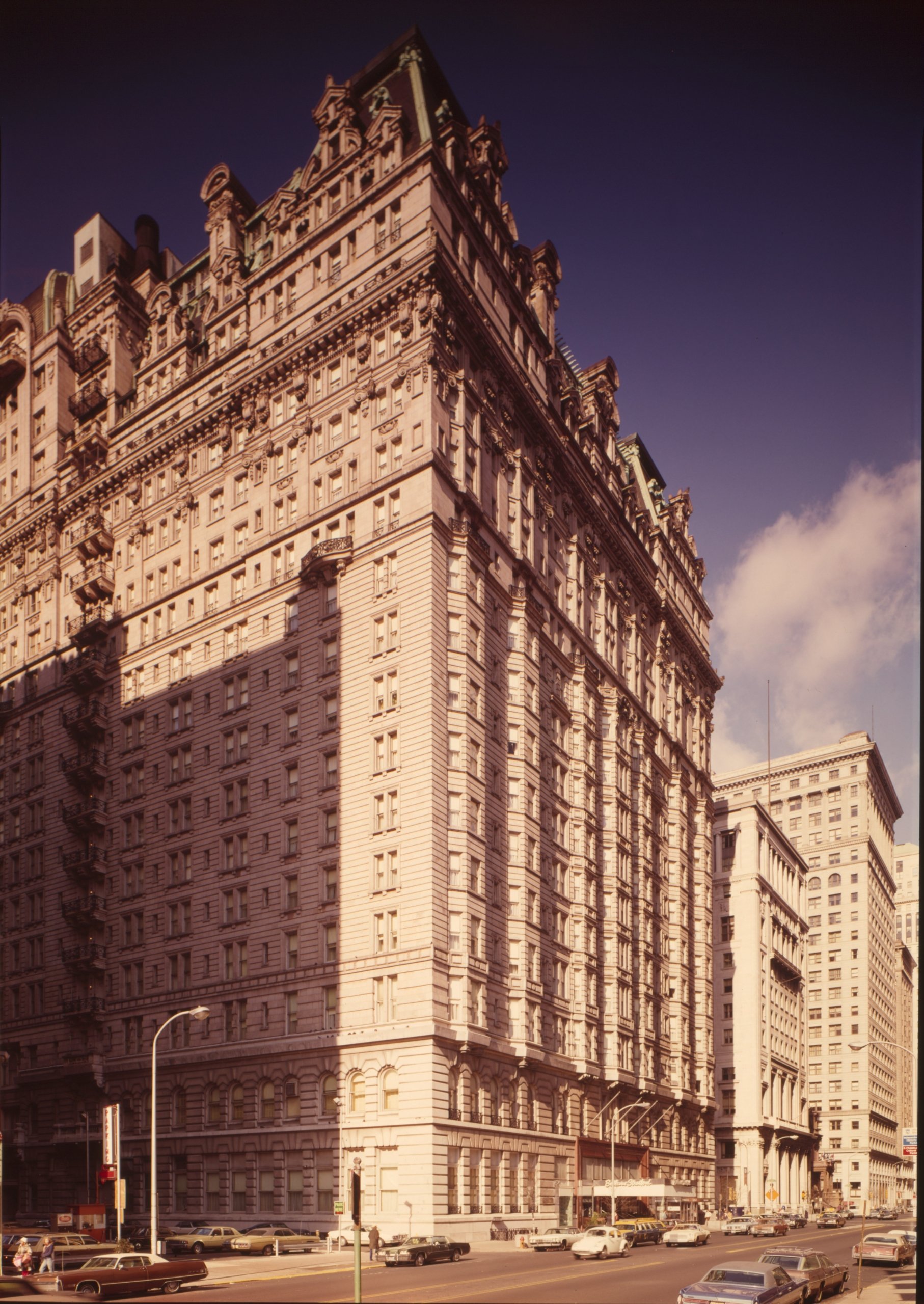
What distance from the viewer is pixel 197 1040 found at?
79688mm

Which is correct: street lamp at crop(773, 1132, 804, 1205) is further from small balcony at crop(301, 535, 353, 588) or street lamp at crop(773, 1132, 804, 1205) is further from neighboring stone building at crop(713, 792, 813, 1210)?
small balcony at crop(301, 535, 353, 588)

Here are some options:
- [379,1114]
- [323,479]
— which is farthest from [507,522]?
[379,1114]

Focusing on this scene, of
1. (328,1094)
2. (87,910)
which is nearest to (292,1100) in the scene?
(328,1094)

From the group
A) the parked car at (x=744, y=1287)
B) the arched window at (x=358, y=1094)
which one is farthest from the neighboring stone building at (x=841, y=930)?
the parked car at (x=744, y=1287)

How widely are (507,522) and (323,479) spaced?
42.5 feet

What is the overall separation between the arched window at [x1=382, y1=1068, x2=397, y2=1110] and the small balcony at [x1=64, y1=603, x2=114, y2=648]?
4196 cm

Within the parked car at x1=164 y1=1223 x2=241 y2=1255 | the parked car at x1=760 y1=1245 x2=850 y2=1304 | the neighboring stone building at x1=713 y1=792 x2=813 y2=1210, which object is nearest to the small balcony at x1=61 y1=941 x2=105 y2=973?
the parked car at x1=164 y1=1223 x2=241 y2=1255

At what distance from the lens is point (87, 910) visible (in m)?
88.6

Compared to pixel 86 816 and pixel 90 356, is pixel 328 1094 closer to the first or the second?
pixel 86 816

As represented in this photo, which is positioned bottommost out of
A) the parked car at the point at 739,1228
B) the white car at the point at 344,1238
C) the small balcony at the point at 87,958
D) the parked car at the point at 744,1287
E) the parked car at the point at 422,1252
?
the parked car at the point at 739,1228

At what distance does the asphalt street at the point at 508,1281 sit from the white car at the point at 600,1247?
623 mm

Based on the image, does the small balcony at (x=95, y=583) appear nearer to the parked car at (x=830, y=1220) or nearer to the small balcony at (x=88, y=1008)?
the small balcony at (x=88, y=1008)

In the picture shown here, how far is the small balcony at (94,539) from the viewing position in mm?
96938

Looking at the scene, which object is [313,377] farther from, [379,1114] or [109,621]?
[379,1114]
